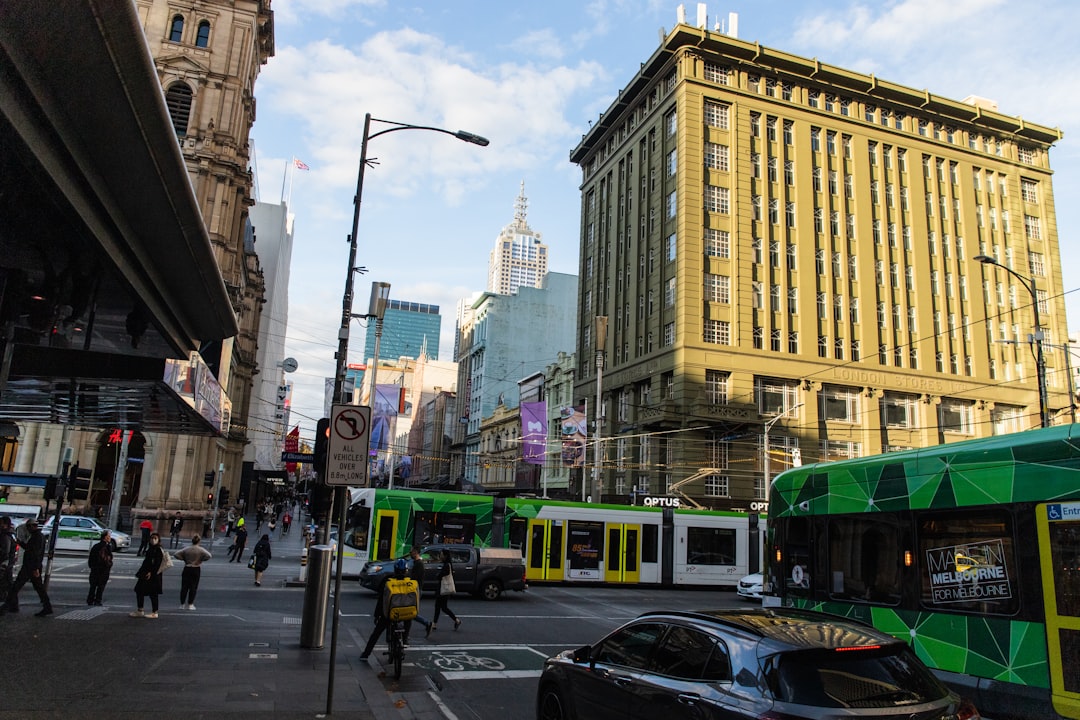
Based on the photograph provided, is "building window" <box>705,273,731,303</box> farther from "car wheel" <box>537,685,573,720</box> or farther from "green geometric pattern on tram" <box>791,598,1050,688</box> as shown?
"car wheel" <box>537,685,573,720</box>

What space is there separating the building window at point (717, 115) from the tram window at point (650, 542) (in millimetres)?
29306

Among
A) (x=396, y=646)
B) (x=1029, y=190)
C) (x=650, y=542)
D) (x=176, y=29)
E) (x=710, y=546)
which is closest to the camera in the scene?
(x=396, y=646)

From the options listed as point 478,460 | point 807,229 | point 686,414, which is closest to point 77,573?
point 686,414

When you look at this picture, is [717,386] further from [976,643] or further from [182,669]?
[182,669]

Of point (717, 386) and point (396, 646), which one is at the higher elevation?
point (717, 386)

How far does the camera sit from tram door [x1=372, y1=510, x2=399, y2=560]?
80.0 ft

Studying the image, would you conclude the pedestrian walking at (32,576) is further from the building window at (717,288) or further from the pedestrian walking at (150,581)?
the building window at (717,288)

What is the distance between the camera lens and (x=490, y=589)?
21.0m

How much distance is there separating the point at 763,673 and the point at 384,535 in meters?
21.1

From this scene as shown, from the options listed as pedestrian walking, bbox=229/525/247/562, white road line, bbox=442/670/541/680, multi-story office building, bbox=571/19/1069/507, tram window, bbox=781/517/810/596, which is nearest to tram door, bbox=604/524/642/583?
multi-story office building, bbox=571/19/1069/507

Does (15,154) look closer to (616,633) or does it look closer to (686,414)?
(616,633)

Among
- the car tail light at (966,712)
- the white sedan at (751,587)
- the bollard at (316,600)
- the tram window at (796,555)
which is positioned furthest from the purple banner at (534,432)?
the car tail light at (966,712)

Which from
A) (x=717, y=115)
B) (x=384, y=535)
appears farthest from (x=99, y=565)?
(x=717, y=115)

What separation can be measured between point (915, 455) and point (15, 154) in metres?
10.4
